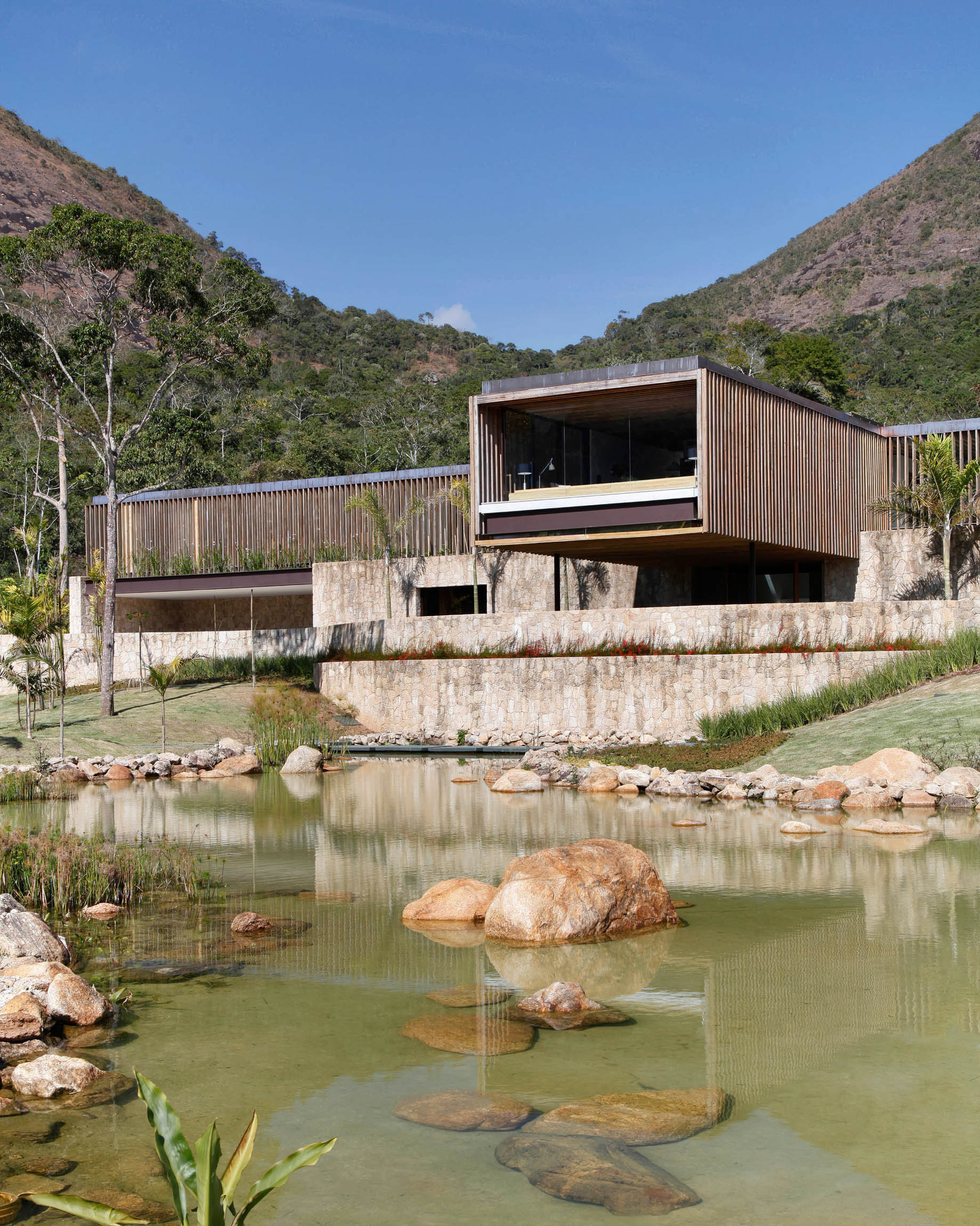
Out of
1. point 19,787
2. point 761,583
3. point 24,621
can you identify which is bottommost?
point 19,787

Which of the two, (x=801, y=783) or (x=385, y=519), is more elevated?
(x=385, y=519)

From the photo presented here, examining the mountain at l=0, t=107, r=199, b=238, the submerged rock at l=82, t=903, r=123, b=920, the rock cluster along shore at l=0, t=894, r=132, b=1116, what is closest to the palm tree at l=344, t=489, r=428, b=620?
the submerged rock at l=82, t=903, r=123, b=920

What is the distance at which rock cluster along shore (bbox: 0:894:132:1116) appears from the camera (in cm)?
547

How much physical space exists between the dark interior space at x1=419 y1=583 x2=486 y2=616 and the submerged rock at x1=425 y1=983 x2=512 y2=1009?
26.6 metres

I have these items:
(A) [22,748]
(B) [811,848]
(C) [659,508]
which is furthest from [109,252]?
(B) [811,848]

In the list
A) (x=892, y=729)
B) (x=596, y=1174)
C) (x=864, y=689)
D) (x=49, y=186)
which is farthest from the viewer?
(x=49, y=186)

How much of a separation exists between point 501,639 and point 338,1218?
22485 mm

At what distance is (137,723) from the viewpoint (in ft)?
84.4

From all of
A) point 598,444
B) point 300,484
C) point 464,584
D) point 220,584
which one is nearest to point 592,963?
point 598,444

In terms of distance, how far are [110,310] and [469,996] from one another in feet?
78.3

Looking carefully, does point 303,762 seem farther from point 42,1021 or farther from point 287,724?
point 42,1021

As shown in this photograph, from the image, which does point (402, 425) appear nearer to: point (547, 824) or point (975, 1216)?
A: point (547, 824)

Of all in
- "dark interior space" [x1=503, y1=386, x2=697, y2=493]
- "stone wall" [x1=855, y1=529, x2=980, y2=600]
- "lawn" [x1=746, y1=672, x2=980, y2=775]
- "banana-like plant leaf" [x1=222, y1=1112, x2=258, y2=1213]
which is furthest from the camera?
"stone wall" [x1=855, y1=529, x2=980, y2=600]

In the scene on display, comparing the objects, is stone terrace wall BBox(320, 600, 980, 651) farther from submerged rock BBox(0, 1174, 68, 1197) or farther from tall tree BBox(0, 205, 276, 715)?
submerged rock BBox(0, 1174, 68, 1197)
